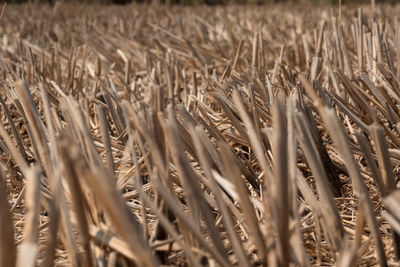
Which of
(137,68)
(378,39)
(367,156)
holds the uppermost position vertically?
(137,68)

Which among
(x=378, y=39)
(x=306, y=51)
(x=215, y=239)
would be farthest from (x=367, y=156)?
(x=306, y=51)

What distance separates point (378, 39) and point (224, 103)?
2.15ft

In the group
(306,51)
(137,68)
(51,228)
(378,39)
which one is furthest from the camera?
(137,68)

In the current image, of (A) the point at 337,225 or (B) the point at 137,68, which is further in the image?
(B) the point at 137,68

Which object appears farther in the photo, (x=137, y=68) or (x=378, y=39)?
(x=137, y=68)

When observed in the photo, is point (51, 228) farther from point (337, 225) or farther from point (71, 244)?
point (337, 225)

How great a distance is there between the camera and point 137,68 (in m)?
1.85

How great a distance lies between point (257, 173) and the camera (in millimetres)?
904

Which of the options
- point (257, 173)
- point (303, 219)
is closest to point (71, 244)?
point (303, 219)

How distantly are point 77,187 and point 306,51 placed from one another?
1.29 metres

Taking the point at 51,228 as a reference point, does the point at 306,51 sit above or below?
above

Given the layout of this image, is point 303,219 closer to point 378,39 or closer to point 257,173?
point 257,173

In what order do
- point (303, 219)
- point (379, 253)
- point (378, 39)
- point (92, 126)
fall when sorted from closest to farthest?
point (379, 253) → point (303, 219) → point (92, 126) → point (378, 39)

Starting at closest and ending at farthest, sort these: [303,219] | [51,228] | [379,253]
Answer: [51,228]
[379,253]
[303,219]
